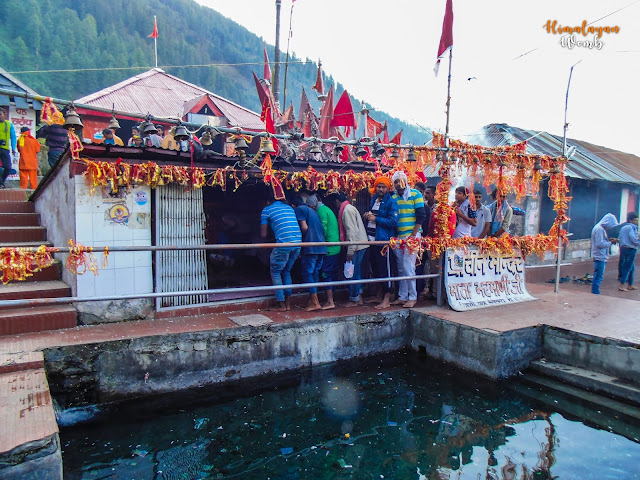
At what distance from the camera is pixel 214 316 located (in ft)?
19.9

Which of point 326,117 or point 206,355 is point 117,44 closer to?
point 326,117

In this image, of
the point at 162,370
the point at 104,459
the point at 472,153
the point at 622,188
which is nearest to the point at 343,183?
the point at 472,153

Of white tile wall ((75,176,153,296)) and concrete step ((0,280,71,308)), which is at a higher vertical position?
white tile wall ((75,176,153,296))

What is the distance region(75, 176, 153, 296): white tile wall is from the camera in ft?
18.2

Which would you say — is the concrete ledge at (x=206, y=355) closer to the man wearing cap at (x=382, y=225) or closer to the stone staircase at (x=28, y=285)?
the man wearing cap at (x=382, y=225)

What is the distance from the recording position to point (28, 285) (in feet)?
19.4

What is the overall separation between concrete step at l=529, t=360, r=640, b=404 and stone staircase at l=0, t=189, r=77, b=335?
6.44m

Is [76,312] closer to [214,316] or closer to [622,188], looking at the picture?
[214,316]

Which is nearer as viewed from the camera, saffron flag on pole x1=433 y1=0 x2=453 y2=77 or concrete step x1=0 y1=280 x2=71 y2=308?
concrete step x1=0 y1=280 x2=71 y2=308

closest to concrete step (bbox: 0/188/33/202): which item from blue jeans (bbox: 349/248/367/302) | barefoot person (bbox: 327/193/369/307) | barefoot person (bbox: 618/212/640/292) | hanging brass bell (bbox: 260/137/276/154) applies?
hanging brass bell (bbox: 260/137/276/154)

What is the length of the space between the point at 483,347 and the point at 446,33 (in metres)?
7.07

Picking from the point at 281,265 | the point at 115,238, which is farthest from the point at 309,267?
the point at 115,238

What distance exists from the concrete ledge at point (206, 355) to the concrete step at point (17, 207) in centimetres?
528

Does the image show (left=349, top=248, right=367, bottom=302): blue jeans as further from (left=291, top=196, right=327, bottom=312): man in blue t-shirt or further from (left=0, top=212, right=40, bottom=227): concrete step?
(left=0, top=212, right=40, bottom=227): concrete step
